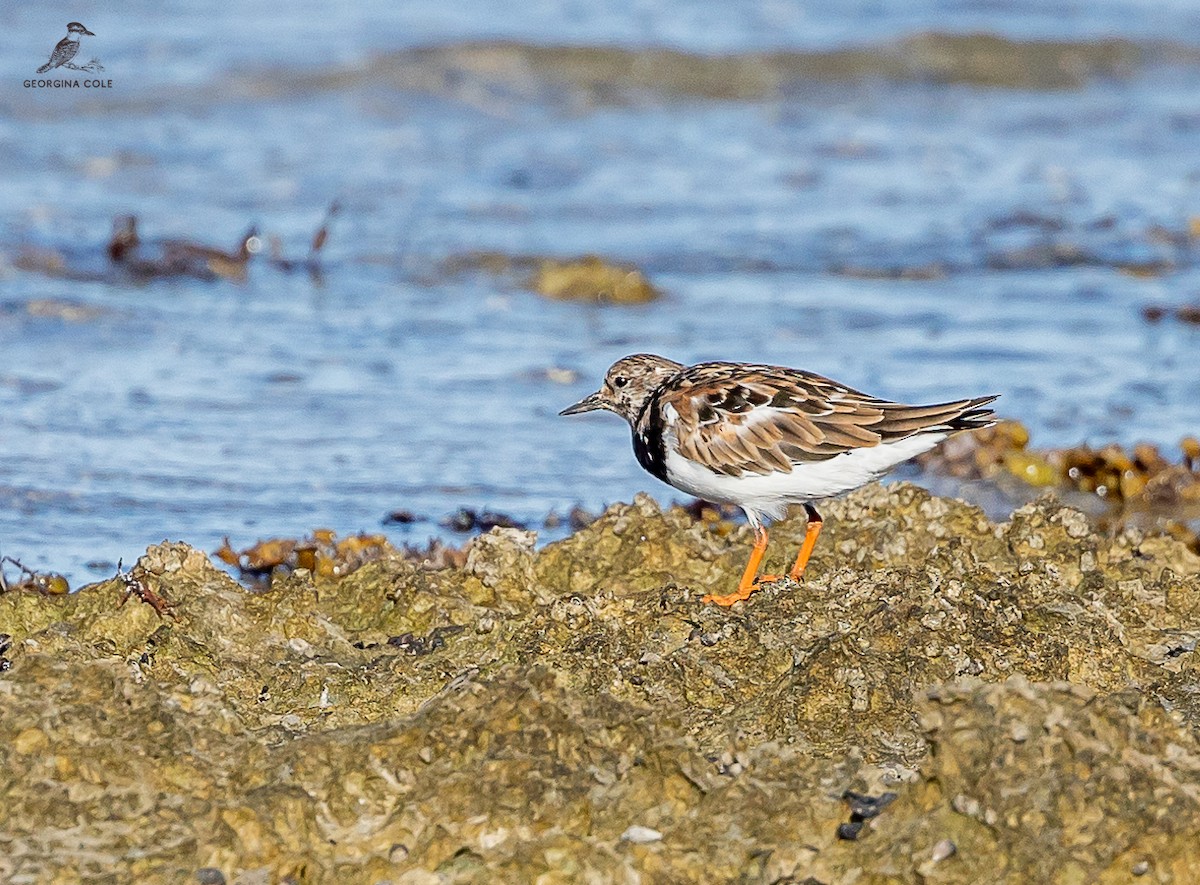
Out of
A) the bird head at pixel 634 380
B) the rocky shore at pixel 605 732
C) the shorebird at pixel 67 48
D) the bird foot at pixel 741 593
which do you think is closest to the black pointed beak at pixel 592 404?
the bird head at pixel 634 380

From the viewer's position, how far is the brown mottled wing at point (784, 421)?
4.21 metres

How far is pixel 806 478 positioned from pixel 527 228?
590cm

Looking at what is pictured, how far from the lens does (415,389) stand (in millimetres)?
6871

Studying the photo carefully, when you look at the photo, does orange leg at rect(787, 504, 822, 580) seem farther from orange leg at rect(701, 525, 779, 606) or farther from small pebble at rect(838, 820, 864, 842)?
small pebble at rect(838, 820, 864, 842)

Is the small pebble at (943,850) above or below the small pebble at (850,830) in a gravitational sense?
above

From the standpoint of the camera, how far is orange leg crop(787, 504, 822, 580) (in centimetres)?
392

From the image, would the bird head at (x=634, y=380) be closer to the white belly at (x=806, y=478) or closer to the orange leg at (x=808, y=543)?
the white belly at (x=806, y=478)

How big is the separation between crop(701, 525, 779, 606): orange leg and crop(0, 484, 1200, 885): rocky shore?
0.51ft

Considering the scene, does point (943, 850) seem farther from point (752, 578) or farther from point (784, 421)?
point (784, 421)

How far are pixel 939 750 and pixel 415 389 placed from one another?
4553mm

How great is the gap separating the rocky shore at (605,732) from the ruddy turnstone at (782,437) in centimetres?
56

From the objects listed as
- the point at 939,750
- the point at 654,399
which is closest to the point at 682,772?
the point at 939,750
